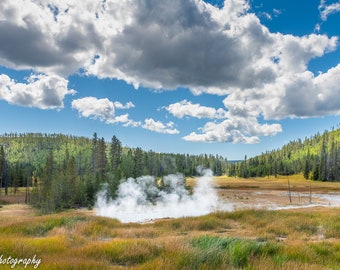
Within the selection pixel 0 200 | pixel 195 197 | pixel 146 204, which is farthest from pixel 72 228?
pixel 0 200

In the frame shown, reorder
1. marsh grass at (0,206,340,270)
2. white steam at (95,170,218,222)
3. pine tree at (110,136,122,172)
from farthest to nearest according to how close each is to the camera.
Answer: pine tree at (110,136,122,172) < white steam at (95,170,218,222) < marsh grass at (0,206,340,270)

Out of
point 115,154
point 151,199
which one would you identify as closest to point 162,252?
point 151,199

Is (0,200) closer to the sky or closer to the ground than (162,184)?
closer to the ground

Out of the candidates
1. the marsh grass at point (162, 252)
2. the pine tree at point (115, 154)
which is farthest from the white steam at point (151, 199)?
the marsh grass at point (162, 252)

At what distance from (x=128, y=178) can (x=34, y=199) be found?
79.0 ft

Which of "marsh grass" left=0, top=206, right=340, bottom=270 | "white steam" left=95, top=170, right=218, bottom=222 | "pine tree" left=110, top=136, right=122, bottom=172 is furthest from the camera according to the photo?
"pine tree" left=110, top=136, right=122, bottom=172

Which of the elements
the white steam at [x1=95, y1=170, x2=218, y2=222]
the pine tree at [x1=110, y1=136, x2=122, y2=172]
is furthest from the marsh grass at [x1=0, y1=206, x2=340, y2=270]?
the pine tree at [x1=110, y1=136, x2=122, y2=172]

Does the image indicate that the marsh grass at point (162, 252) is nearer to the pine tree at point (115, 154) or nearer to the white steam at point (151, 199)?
the white steam at point (151, 199)

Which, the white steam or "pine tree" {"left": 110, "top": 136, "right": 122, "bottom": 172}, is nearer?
the white steam

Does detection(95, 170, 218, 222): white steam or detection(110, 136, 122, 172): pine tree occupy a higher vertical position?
detection(110, 136, 122, 172): pine tree

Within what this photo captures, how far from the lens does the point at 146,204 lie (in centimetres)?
5134

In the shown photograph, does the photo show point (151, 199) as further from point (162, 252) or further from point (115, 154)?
point (162, 252)

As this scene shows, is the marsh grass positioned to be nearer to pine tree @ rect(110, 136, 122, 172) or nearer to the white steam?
the white steam

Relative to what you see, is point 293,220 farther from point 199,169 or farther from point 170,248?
point 199,169
